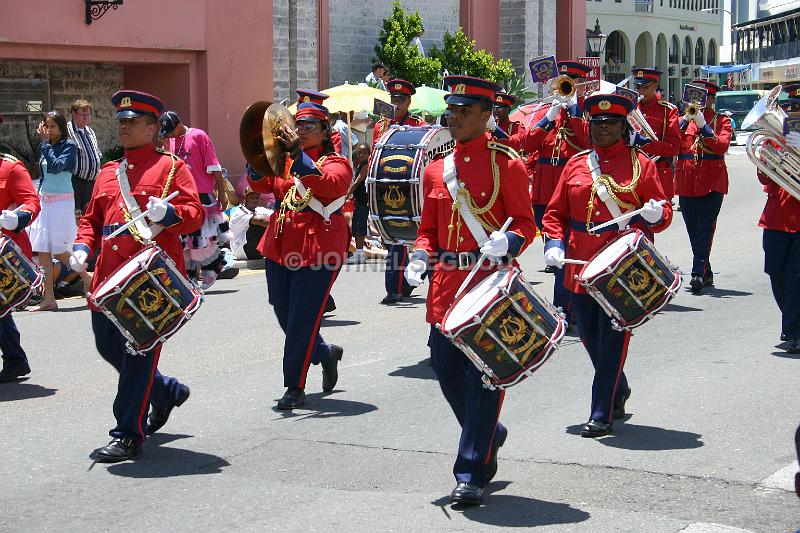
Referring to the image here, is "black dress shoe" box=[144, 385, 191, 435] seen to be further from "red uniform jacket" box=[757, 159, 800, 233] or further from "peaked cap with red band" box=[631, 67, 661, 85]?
"peaked cap with red band" box=[631, 67, 661, 85]

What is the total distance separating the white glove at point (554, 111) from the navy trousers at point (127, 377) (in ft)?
17.8

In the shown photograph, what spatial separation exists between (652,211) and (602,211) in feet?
1.02

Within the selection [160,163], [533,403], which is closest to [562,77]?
[533,403]

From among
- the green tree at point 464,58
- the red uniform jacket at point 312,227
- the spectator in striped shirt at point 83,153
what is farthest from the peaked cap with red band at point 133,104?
the green tree at point 464,58

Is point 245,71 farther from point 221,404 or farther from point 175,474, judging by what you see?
point 175,474

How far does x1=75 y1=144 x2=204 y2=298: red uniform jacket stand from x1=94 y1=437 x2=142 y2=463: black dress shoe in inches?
32.5

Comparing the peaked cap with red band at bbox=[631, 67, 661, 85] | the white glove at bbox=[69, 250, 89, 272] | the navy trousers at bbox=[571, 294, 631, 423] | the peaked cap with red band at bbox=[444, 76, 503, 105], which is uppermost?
the peaked cap with red band at bbox=[631, 67, 661, 85]

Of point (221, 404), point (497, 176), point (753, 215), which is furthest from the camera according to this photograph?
point (753, 215)

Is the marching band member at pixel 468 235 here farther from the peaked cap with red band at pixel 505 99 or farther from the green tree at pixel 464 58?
the green tree at pixel 464 58

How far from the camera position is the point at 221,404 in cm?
827

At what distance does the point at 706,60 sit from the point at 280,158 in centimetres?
7082

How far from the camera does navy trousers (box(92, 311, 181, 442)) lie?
6.83 metres

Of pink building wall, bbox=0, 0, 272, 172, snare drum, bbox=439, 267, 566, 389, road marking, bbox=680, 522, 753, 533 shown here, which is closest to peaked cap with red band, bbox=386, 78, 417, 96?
snare drum, bbox=439, 267, 566, 389

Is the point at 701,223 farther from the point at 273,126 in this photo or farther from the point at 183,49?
the point at 183,49
